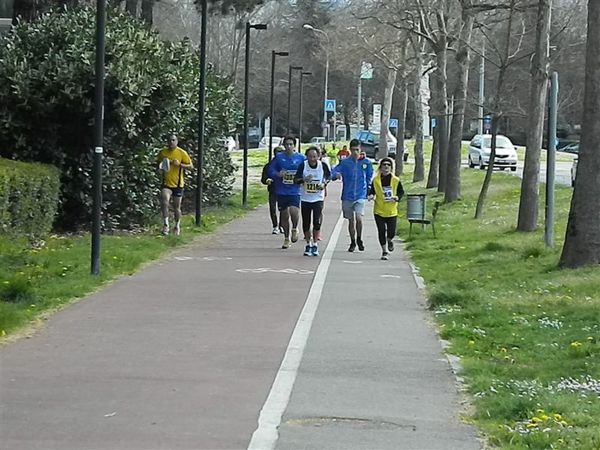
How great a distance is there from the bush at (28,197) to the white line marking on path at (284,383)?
4713 mm

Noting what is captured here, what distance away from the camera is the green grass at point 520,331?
7.55m

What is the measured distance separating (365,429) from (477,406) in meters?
1.13

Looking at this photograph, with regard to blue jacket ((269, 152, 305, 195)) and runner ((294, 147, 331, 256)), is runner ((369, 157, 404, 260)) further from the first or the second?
blue jacket ((269, 152, 305, 195))

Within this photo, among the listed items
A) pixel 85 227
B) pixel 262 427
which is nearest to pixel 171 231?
pixel 85 227

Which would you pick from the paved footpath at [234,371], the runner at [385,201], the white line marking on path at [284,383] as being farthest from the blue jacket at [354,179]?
the white line marking on path at [284,383]

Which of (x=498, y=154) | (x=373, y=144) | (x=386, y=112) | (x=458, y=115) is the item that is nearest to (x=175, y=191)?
(x=458, y=115)

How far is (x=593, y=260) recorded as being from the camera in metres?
15.8

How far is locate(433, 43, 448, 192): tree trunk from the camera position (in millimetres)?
35781

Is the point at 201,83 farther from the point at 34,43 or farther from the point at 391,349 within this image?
the point at 391,349

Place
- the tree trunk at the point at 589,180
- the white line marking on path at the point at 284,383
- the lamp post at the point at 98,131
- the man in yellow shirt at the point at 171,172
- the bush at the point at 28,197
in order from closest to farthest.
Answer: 1. the white line marking on path at the point at 284,383
2. the lamp post at the point at 98,131
3. the tree trunk at the point at 589,180
4. the bush at the point at 28,197
5. the man in yellow shirt at the point at 171,172

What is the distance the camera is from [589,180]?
15930 mm

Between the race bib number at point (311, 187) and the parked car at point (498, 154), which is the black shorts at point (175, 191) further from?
the parked car at point (498, 154)

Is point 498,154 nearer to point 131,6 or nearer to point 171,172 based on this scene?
point 131,6

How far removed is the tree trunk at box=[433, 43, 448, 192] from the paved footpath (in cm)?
2129
